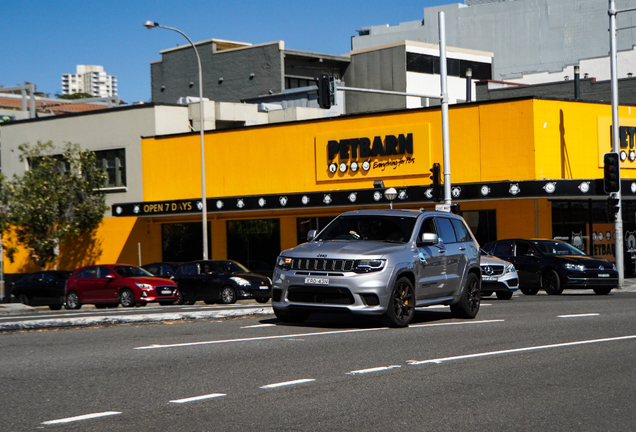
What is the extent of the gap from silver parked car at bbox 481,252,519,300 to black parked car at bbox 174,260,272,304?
6839mm

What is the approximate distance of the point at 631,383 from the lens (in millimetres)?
8672

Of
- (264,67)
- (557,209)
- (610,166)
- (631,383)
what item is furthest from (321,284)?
(264,67)

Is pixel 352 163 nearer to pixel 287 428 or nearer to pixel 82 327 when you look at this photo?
pixel 82 327

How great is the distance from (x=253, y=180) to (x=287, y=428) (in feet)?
107

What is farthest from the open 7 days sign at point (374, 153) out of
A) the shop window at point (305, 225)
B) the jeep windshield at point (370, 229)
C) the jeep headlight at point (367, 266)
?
the jeep headlight at point (367, 266)

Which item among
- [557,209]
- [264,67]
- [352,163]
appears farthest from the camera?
[264,67]

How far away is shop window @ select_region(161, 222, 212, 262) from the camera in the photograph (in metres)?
40.7

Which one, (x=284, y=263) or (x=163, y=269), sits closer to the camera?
(x=284, y=263)

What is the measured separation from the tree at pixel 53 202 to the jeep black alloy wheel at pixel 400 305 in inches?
1183

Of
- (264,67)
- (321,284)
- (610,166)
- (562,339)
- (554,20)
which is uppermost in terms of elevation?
(554,20)

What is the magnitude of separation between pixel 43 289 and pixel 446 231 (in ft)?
64.8

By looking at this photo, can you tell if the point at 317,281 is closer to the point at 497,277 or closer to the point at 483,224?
the point at 497,277

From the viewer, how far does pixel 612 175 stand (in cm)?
2750

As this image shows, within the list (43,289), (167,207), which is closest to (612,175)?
(43,289)
